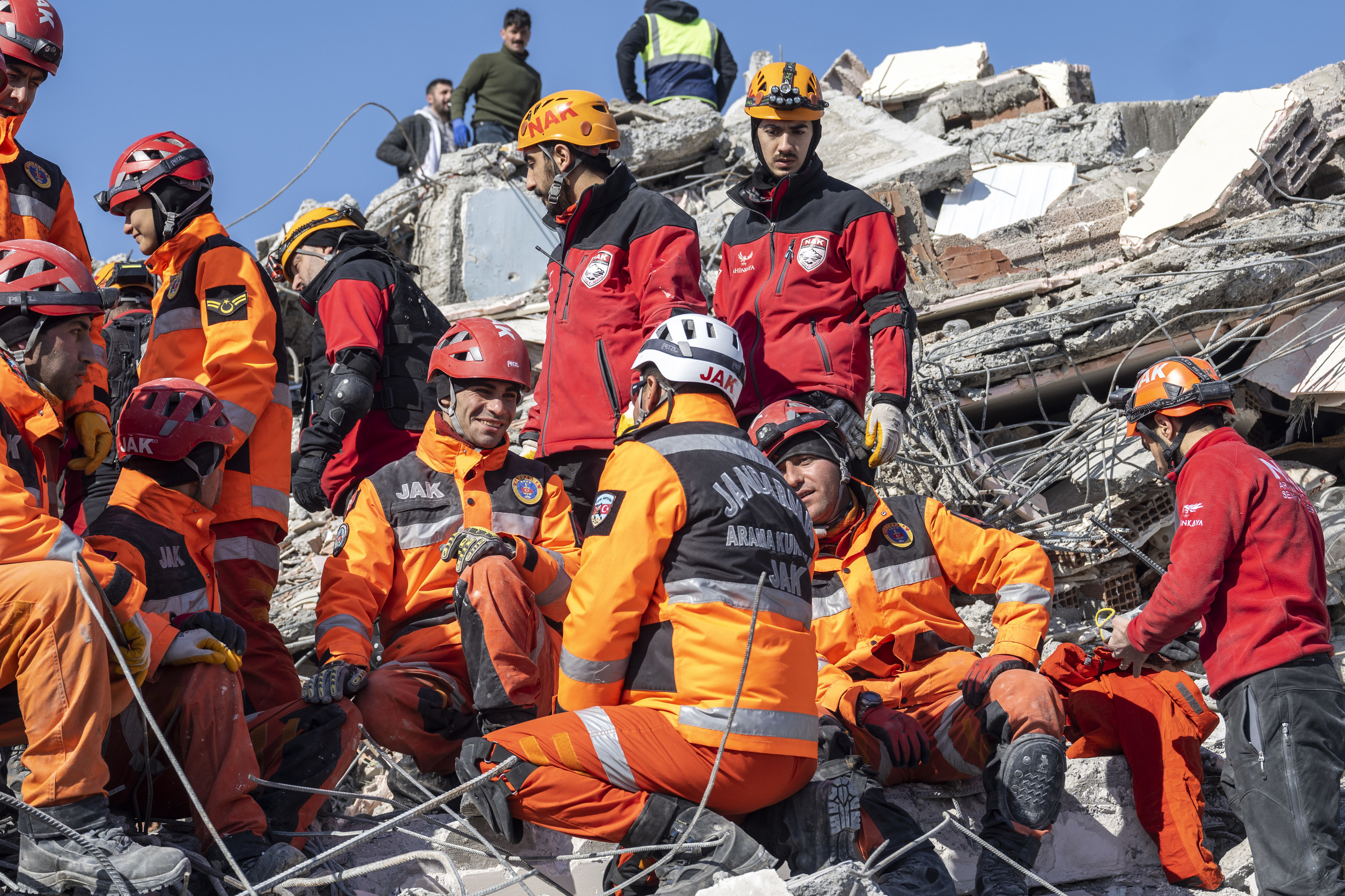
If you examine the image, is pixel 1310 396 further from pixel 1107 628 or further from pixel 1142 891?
pixel 1142 891

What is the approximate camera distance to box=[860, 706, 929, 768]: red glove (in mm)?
4277

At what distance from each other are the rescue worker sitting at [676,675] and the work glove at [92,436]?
6.13ft

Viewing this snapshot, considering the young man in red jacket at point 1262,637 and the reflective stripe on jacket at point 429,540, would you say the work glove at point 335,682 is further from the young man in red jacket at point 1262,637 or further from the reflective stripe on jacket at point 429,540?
the young man in red jacket at point 1262,637

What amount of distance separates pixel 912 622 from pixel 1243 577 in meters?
1.20

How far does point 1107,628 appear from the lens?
4.90m

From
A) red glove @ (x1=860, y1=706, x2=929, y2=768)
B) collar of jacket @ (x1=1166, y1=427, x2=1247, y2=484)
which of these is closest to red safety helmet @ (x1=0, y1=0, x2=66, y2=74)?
red glove @ (x1=860, y1=706, x2=929, y2=768)

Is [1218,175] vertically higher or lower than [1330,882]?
higher

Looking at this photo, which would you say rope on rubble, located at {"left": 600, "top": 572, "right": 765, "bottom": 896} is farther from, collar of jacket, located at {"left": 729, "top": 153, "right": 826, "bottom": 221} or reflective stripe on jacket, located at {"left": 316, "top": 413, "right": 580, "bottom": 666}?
collar of jacket, located at {"left": 729, "top": 153, "right": 826, "bottom": 221}

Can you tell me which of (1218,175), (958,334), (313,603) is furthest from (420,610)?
(1218,175)

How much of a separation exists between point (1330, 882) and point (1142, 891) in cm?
72

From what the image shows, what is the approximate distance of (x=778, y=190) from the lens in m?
5.47

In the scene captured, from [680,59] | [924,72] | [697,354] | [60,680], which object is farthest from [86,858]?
[924,72]

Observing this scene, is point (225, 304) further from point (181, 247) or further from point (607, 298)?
point (607, 298)

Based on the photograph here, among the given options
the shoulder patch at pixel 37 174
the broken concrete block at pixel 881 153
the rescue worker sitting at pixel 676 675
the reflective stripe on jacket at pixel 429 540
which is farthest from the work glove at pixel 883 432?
A: the broken concrete block at pixel 881 153
